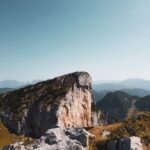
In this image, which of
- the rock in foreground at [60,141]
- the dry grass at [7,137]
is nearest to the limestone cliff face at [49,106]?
the dry grass at [7,137]

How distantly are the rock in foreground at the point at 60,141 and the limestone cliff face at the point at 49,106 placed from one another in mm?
74081

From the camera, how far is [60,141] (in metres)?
34.1

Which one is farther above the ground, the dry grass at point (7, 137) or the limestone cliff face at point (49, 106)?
the limestone cliff face at point (49, 106)

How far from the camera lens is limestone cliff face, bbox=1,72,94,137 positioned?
118 metres

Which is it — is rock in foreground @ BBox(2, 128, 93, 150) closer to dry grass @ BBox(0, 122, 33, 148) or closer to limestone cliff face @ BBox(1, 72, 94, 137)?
dry grass @ BBox(0, 122, 33, 148)

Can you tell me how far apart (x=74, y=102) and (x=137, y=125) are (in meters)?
83.6

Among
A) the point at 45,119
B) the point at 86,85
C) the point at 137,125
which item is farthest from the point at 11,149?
the point at 86,85

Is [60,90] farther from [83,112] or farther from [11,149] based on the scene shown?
[11,149]

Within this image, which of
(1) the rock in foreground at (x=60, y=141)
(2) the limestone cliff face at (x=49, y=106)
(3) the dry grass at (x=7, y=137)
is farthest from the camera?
(2) the limestone cliff face at (x=49, y=106)

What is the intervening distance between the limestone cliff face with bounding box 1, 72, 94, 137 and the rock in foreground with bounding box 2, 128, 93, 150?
74.1m

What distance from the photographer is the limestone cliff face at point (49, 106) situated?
11775 cm

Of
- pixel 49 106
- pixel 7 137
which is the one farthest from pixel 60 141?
pixel 49 106

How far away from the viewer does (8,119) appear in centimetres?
12156

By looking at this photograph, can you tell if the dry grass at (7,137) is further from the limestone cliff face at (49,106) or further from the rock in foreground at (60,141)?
the rock in foreground at (60,141)
